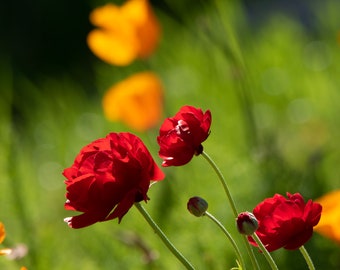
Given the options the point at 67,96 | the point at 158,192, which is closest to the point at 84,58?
the point at 67,96

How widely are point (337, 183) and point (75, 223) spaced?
3.46 feet

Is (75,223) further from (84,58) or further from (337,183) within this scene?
(84,58)

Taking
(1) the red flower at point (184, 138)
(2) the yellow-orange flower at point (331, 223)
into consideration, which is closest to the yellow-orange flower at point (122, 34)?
(2) the yellow-orange flower at point (331, 223)

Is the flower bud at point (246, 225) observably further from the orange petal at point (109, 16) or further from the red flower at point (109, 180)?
the orange petal at point (109, 16)

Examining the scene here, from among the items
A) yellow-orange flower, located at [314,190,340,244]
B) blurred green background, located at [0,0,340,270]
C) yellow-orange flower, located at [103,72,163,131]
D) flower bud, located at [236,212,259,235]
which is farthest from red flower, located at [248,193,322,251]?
yellow-orange flower, located at [103,72,163,131]

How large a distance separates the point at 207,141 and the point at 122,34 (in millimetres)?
310

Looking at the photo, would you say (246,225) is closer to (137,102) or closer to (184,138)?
(184,138)

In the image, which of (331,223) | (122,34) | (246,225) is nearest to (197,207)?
(246,225)

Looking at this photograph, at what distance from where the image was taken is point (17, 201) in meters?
1.69

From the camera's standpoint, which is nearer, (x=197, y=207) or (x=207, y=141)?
(x=197, y=207)

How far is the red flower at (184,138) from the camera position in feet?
2.76

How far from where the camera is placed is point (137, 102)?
210cm

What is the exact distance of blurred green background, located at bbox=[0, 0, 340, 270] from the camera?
5.47ft

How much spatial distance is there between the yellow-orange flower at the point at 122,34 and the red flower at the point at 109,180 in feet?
3.80
